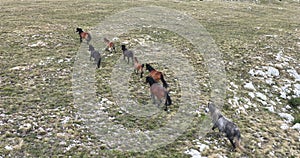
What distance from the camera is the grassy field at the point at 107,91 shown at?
415 inches

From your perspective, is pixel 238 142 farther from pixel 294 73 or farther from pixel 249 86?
pixel 294 73

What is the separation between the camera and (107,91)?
14.6m

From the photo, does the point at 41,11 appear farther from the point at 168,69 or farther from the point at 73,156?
the point at 73,156

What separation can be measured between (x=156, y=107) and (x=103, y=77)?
484 centimetres

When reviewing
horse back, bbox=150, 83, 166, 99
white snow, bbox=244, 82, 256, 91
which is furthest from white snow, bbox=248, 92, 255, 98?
horse back, bbox=150, 83, 166, 99

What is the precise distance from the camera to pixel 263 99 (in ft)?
52.0

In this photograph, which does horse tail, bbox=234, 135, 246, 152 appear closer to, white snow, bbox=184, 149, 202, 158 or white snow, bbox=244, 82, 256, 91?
white snow, bbox=184, 149, 202, 158

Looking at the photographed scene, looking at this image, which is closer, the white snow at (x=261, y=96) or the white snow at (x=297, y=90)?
the white snow at (x=261, y=96)

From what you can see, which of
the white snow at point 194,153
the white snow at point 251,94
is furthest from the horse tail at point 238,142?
the white snow at point 251,94

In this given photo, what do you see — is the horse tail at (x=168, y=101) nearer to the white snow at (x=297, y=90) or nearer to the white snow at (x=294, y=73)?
the white snow at (x=297, y=90)

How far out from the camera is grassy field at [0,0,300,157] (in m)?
10.5

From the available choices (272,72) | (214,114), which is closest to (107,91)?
(214,114)

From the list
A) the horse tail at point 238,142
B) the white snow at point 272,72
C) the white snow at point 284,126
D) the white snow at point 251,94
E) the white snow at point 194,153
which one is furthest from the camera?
the white snow at point 272,72

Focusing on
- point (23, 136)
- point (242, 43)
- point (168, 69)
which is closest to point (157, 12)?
point (242, 43)
